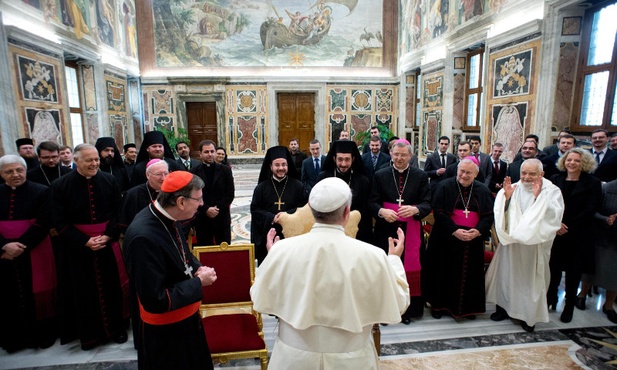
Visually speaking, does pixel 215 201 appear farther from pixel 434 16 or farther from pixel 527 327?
pixel 434 16

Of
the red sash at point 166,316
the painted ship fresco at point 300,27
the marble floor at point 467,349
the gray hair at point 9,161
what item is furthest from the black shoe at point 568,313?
the painted ship fresco at point 300,27

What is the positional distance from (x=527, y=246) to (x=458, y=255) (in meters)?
0.66

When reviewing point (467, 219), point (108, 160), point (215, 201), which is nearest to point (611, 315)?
point (467, 219)

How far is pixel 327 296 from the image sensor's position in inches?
65.2

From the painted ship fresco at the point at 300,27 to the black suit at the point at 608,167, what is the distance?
446 inches

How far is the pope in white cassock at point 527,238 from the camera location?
344 centimetres

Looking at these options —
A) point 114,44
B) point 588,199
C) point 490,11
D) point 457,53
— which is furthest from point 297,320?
point 114,44

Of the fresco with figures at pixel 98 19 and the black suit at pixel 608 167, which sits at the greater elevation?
the fresco with figures at pixel 98 19

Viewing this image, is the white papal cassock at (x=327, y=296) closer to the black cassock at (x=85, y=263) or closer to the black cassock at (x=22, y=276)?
the black cassock at (x=85, y=263)

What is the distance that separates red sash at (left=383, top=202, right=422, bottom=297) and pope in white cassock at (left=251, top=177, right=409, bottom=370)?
6.92 ft

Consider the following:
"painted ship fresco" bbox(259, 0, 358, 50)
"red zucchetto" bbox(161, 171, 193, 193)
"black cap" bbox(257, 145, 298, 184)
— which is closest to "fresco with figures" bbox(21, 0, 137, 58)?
"painted ship fresco" bbox(259, 0, 358, 50)

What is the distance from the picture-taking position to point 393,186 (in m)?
3.97

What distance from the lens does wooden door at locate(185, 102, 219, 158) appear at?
557 inches

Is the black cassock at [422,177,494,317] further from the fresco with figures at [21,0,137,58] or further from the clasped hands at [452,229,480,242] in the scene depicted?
the fresco with figures at [21,0,137,58]
